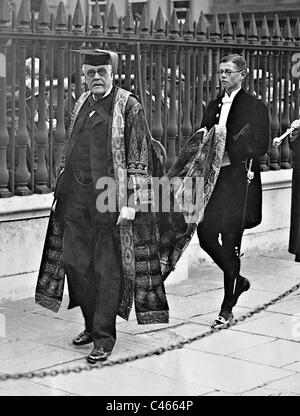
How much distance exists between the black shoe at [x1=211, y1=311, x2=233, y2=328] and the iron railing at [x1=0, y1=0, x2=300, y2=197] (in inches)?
80.5

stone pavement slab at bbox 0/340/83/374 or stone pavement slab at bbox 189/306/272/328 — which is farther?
stone pavement slab at bbox 189/306/272/328

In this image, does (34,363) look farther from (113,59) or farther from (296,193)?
(296,193)

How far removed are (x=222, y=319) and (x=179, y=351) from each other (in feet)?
2.85

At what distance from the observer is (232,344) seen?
25.0 feet

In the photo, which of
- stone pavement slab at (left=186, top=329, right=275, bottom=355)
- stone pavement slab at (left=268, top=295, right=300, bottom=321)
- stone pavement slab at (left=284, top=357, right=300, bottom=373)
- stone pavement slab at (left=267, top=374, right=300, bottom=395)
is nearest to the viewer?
stone pavement slab at (left=267, top=374, right=300, bottom=395)

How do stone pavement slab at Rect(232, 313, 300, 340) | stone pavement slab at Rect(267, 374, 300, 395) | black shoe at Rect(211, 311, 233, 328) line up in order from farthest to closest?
black shoe at Rect(211, 311, 233, 328), stone pavement slab at Rect(232, 313, 300, 340), stone pavement slab at Rect(267, 374, 300, 395)

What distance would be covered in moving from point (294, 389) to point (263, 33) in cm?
589

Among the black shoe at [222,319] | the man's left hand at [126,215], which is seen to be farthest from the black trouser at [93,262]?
the black shoe at [222,319]

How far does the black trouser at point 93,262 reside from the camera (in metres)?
7.20

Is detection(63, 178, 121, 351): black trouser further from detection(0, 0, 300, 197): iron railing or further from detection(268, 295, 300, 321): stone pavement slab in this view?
detection(268, 295, 300, 321): stone pavement slab

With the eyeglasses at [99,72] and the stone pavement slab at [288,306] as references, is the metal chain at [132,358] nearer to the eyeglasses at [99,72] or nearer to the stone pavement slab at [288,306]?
the stone pavement slab at [288,306]

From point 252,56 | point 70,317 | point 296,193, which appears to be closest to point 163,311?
point 70,317

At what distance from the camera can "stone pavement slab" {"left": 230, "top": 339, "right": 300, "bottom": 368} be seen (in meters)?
7.13

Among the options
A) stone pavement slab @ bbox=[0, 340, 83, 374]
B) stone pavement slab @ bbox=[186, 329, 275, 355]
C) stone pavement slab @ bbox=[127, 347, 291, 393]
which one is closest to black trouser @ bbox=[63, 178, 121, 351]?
stone pavement slab @ bbox=[0, 340, 83, 374]
